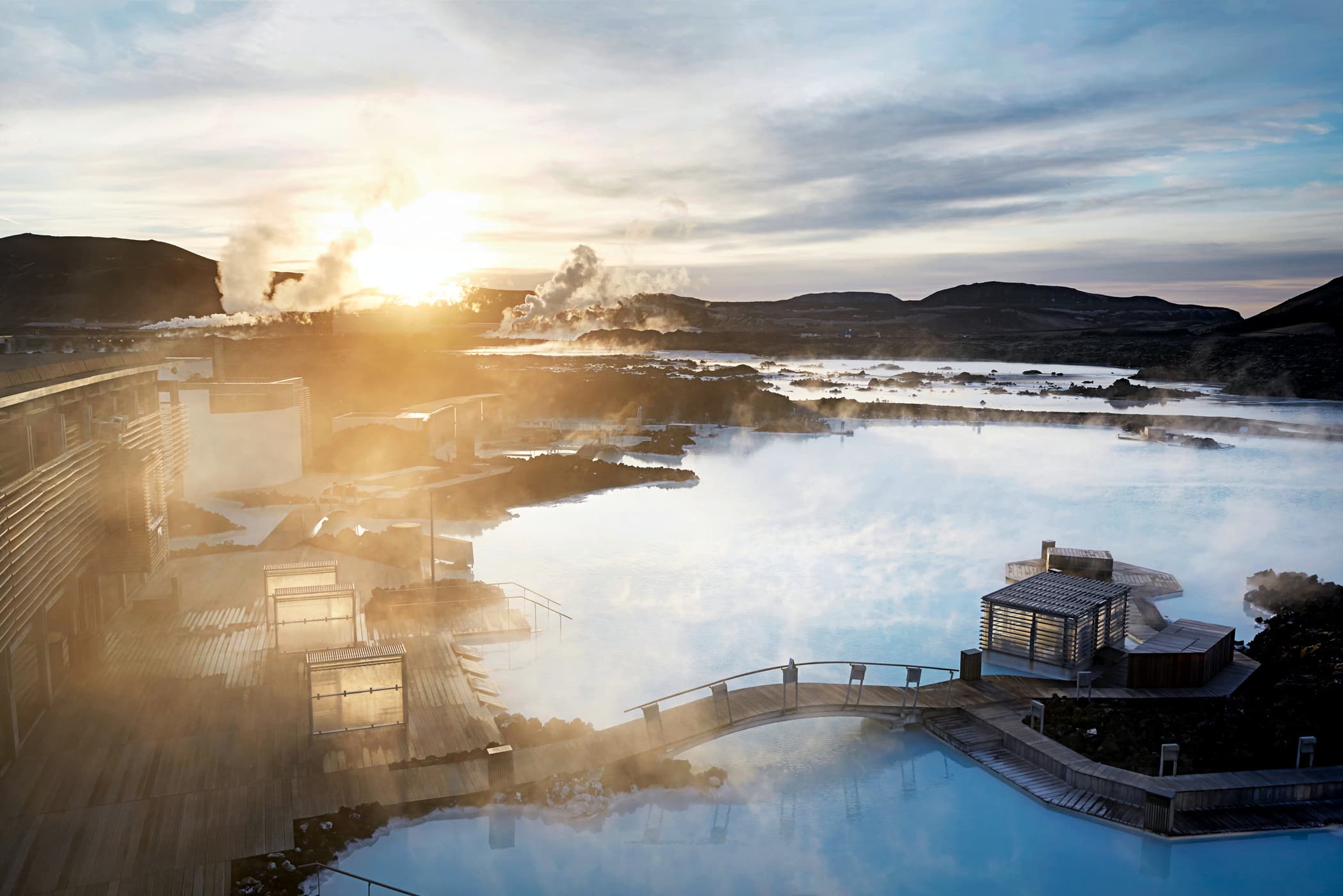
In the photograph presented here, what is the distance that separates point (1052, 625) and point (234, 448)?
1821 centimetres

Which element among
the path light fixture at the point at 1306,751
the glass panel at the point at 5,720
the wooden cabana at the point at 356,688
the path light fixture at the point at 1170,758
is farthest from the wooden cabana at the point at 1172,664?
the glass panel at the point at 5,720

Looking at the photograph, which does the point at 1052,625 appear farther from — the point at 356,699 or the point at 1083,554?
the point at 356,699

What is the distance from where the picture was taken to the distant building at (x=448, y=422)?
25.7m

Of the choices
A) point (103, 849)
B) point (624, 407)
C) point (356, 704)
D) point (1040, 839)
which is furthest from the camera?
point (624, 407)

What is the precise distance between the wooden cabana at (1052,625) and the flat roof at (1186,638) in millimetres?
574

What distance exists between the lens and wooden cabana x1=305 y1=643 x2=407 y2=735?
844cm

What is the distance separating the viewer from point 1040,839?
799cm

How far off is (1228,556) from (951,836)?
43.7ft

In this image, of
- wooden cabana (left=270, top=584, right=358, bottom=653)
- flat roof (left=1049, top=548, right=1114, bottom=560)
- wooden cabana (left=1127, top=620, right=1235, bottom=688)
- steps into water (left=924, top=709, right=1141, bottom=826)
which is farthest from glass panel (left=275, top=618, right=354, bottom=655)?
flat roof (left=1049, top=548, right=1114, bottom=560)

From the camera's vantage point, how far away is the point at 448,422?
1141 inches

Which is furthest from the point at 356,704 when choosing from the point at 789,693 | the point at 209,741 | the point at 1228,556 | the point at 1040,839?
the point at 1228,556

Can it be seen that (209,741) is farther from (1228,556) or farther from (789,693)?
(1228,556)

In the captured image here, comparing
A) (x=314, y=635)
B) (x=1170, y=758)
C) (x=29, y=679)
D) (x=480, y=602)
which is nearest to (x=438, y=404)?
(x=480, y=602)

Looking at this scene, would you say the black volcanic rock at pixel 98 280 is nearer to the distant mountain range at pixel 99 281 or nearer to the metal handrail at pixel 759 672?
the distant mountain range at pixel 99 281
